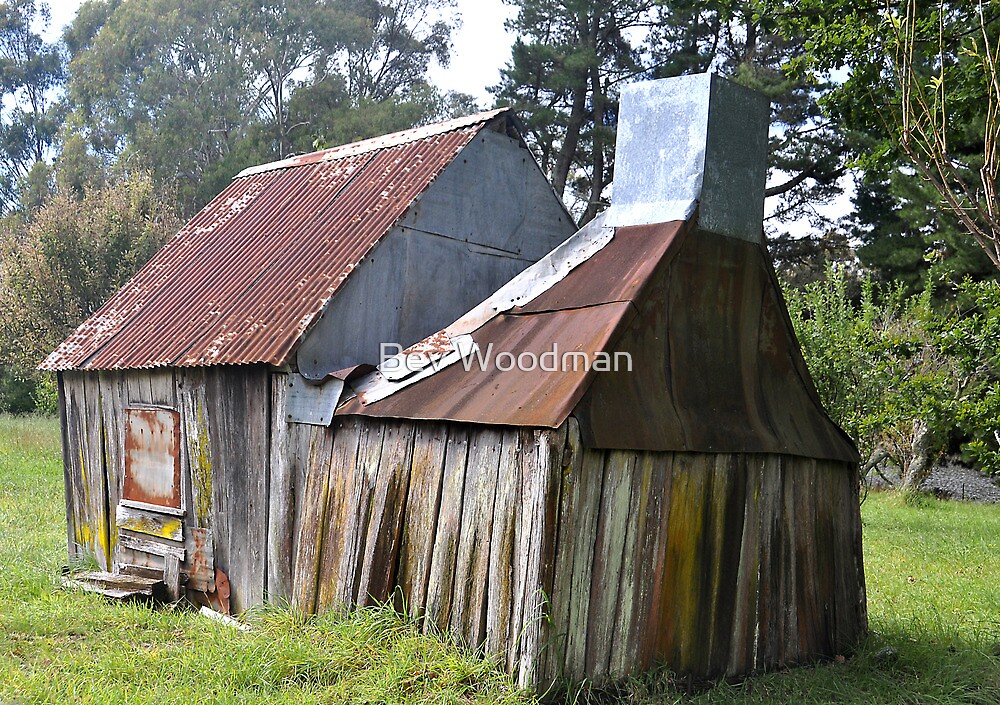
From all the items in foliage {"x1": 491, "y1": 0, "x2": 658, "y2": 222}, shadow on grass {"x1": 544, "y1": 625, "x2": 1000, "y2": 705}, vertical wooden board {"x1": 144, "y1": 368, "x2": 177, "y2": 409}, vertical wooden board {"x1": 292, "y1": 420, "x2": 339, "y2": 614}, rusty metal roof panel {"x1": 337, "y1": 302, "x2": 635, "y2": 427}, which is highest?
foliage {"x1": 491, "y1": 0, "x2": 658, "y2": 222}

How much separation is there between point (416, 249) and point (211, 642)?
3401 mm

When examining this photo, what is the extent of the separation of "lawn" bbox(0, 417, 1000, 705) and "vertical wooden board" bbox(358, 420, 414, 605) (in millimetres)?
208

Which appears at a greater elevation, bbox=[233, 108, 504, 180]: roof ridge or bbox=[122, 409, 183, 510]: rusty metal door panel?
bbox=[233, 108, 504, 180]: roof ridge

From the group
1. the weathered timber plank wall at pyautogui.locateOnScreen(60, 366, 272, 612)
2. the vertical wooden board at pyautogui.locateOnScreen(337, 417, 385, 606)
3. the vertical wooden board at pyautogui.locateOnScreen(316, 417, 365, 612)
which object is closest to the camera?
the vertical wooden board at pyautogui.locateOnScreen(337, 417, 385, 606)

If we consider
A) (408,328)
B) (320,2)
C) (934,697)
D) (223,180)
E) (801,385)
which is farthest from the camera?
(320,2)

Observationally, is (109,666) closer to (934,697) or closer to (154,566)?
(154,566)

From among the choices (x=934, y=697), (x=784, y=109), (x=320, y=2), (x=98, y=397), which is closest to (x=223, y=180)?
(x=320, y=2)

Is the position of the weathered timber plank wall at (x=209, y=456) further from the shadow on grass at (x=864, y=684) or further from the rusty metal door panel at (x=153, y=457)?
the shadow on grass at (x=864, y=684)

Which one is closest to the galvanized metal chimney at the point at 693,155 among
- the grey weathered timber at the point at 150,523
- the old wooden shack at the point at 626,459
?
the old wooden shack at the point at 626,459

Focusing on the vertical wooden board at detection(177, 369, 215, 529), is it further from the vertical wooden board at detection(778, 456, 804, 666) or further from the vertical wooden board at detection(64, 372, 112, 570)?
the vertical wooden board at detection(778, 456, 804, 666)

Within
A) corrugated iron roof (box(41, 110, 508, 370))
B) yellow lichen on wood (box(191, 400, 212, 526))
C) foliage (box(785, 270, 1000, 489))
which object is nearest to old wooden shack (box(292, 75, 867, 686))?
yellow lichen on wood (box(191, 400, 212, 526))

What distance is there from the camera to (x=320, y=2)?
1480 inches

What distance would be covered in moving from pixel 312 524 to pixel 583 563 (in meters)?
2.18

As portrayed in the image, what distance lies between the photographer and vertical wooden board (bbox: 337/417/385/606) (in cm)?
630
